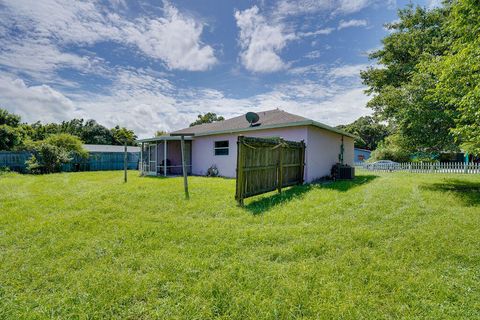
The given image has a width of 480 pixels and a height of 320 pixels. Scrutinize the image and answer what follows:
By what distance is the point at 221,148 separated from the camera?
1407 cm

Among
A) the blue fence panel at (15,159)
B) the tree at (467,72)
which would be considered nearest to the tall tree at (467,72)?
the tree at (467,72)

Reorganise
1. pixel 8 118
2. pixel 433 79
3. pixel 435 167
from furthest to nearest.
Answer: pixel 8 118
pixel 435 167
pixel 433 79

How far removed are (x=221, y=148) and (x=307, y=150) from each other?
5434 millimetres

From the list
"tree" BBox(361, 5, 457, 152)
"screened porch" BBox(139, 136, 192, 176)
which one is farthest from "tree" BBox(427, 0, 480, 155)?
"screened porch" BBox(139, 136, 192, 176)

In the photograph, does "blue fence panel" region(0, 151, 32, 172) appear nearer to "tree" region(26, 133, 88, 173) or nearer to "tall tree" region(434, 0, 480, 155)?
"tree" region(26, 133, 88, 173)

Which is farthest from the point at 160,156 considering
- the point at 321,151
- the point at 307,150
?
the point at 321,151

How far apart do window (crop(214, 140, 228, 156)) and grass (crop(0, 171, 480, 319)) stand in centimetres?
819

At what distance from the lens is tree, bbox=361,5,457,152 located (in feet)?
29.9

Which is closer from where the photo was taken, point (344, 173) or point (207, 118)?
point (344, 173)

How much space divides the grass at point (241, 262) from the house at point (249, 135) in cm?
461

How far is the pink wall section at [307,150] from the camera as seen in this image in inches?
429

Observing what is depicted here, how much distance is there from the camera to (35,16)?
7754mm

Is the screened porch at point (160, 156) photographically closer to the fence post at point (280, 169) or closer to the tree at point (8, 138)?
the fence post at point (280, 169)

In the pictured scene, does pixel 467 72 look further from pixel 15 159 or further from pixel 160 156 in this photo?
pixel 15 159
